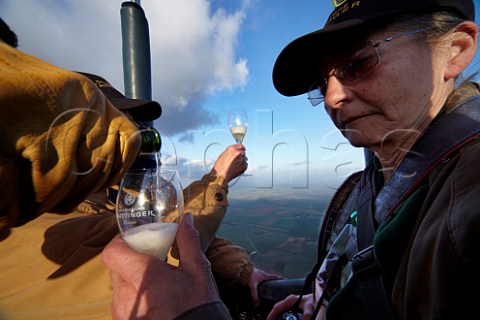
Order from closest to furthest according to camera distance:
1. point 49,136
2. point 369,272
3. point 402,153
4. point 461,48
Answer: point 49,136, point 369,272, point 461,48, point 402,153

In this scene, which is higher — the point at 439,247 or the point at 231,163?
the point at 231,163

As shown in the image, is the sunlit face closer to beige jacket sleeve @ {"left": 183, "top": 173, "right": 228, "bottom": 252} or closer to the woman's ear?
the woman's ear

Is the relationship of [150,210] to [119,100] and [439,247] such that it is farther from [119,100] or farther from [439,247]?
[119,100]

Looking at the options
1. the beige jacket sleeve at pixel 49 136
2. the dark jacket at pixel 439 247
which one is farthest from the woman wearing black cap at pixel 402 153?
the beige jacket sleeve at pixel 49 136

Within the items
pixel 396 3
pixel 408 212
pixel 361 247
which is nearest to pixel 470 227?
pixel 408 212

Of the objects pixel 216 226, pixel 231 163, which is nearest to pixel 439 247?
pixel 216 226

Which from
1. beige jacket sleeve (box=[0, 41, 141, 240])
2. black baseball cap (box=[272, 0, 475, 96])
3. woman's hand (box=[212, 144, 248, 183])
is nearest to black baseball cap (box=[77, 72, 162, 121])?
woman's hand (box=[212, 144, 248, 183])
